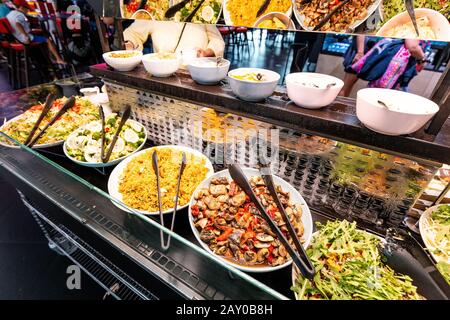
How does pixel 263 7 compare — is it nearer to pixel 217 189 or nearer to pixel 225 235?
pixel 217 189

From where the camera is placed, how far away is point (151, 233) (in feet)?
3.38

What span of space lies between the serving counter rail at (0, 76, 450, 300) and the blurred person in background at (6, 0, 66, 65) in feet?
23.1

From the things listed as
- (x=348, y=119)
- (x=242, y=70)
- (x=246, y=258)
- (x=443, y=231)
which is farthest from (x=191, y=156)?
(x=443, y=231)

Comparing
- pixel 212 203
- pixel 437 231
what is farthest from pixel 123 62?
pixel 437 231

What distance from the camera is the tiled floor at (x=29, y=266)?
2.14m

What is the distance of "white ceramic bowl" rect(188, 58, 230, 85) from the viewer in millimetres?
1449

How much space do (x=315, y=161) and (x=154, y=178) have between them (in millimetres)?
982

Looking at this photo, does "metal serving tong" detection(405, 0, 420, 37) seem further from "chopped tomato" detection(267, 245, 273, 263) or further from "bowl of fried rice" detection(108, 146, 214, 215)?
"bowl of fried rice" detection(108, 146, 214, 215)

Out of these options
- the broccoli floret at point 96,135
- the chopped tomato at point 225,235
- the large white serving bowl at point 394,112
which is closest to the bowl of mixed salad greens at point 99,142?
the broccoli floret at point 96,135

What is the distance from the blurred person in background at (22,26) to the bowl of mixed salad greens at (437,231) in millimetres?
9411

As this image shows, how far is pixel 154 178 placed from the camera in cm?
142

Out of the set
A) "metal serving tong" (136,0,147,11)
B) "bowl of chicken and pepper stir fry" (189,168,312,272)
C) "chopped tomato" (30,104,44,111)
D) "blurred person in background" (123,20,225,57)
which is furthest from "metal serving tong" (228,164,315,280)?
"blurred person in background" (123,20,225,57)

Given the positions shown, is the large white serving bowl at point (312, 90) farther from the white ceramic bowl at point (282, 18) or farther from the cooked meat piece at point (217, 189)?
the cooked meat piece at point (217, 189)
